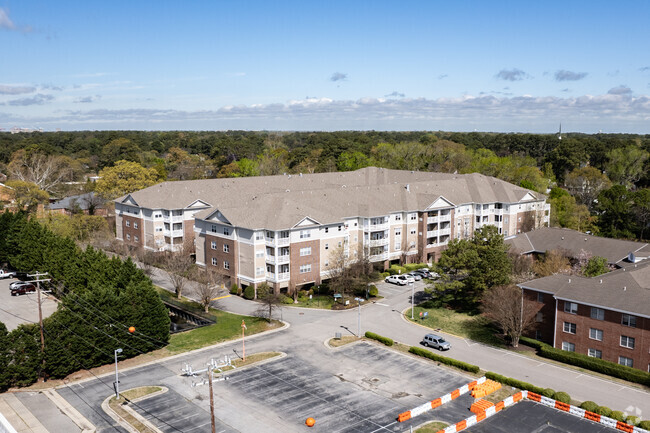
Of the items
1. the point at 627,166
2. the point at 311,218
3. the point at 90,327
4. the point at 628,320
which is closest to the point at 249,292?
the point at 311,218

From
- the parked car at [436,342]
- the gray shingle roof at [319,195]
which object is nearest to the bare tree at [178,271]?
the gray shingle roof at [319,195]

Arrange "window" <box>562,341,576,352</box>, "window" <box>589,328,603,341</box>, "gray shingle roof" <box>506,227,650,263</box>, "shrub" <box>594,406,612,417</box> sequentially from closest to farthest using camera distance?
"shrub" <box>594,406,612,417</box>
"window" <box>589,328,603,341</box>
"window" <box>562,341,576,352</box>
"gray shingle roof" <box>506,227,650,263</box>

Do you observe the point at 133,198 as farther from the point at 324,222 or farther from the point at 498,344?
the point at 498,344

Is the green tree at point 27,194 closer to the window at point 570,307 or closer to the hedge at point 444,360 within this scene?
the hedge at point 444,360

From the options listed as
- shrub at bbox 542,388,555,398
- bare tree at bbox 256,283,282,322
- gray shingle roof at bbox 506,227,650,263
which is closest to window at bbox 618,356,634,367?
shrub at bbox 542,388,555,398

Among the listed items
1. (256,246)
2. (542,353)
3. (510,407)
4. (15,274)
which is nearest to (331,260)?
(256,246)

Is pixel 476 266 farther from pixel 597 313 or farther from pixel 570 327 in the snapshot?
pixel 597 313

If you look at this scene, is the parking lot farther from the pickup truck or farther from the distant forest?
the distant forest
